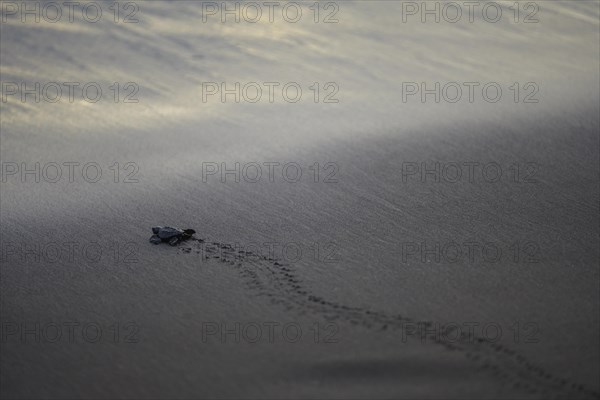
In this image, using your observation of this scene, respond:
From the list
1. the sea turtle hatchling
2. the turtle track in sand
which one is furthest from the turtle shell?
the turtle track in sand

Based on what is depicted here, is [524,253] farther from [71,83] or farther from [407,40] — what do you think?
[71,83]

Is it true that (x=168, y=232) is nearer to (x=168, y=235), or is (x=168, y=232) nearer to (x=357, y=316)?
(x=168, y=235)

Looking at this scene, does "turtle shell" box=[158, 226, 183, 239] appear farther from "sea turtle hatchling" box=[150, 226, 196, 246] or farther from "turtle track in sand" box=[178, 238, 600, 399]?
"turtle track in sand" box=[178, 238, 600, 399]

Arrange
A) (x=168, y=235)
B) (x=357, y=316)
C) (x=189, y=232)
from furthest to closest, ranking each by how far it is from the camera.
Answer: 1. (x=189, y=232)
2. (x=168, y=235)
3. (x=357, y=316)

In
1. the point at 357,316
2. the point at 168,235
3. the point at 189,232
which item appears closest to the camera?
the point at 357,316

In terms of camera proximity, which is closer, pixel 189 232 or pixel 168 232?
pixel 168 232

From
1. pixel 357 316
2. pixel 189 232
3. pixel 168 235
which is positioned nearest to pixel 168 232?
pixel 168 235
